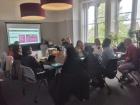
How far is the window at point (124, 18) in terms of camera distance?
5.93 metres

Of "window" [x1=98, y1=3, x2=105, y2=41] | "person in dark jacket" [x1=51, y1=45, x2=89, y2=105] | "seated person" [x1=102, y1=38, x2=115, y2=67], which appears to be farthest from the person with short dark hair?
"window" [x1=98, y1=3, x2=105, y2=41]

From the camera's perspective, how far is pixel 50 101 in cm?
345

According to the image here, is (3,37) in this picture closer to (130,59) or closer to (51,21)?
(51,21)

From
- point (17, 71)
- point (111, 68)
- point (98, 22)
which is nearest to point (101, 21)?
point (98, 22)

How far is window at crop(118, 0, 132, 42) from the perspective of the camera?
19.5 ft

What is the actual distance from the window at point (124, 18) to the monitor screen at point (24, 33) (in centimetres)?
322

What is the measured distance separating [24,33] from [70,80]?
14.2ft

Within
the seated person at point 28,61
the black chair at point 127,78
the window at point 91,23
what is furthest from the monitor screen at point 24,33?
the black chair at point 127,78

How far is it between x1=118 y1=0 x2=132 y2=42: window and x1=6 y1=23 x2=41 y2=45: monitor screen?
3.22m

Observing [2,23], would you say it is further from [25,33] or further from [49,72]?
[49,72]

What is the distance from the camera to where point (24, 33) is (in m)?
6.71

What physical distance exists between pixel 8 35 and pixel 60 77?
4.09 metres

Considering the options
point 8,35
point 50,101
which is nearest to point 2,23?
point 8,35

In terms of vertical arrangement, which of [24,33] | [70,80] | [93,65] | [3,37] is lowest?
[70,80]
